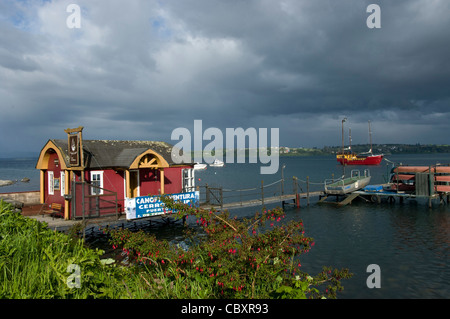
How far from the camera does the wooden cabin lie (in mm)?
20250

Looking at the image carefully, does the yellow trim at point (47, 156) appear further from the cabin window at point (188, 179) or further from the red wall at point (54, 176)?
the cabin window at point (188, 179)

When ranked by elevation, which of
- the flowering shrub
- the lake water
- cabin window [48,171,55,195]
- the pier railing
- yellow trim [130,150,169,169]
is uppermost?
yellow trim [130,150,169,169]

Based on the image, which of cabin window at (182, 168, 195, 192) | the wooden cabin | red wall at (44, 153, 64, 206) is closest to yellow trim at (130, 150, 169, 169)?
the wooden cabin

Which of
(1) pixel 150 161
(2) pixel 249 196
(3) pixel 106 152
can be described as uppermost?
(3) pixel 106 152

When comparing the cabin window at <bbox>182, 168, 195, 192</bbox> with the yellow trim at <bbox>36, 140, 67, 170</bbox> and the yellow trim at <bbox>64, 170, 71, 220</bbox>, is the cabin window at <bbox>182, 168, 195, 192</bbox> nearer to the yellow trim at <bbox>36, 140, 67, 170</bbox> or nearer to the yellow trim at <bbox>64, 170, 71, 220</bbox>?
the yellow trim at <bbox>64, 170, 71, 220</bbox>

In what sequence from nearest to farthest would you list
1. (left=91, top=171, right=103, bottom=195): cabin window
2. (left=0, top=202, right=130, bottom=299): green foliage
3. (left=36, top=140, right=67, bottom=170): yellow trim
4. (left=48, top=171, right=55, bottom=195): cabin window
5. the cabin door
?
(left=0, top=202, right=130, bottom=299): green foliage → (left=36, top=140, right=67, bottom=170): yellow trim → (left=91, top=171, right=103, bottom=195): cabin window → (left=48, top=171, right=55, bottom=195): cabin window → the cabin door

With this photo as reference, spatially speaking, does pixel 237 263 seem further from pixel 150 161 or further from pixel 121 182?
pixel 121 182

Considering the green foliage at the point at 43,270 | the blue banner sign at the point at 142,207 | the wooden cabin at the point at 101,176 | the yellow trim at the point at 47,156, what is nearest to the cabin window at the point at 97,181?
the wooden cabin at the point at 101,176

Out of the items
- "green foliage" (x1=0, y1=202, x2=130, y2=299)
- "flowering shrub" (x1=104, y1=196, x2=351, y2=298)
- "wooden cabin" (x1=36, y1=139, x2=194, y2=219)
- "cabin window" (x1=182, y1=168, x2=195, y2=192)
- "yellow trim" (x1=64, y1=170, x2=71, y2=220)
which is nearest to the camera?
"green foliage" (x1=0, y1=202, x2=130, y2=299)

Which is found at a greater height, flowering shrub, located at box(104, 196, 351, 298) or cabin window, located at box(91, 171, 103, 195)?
cabin window, located at box(91, 171, 103, 195)

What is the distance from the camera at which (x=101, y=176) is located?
2169 cm

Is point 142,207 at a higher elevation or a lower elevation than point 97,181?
lower

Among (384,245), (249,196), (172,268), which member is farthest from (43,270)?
(249,196)
